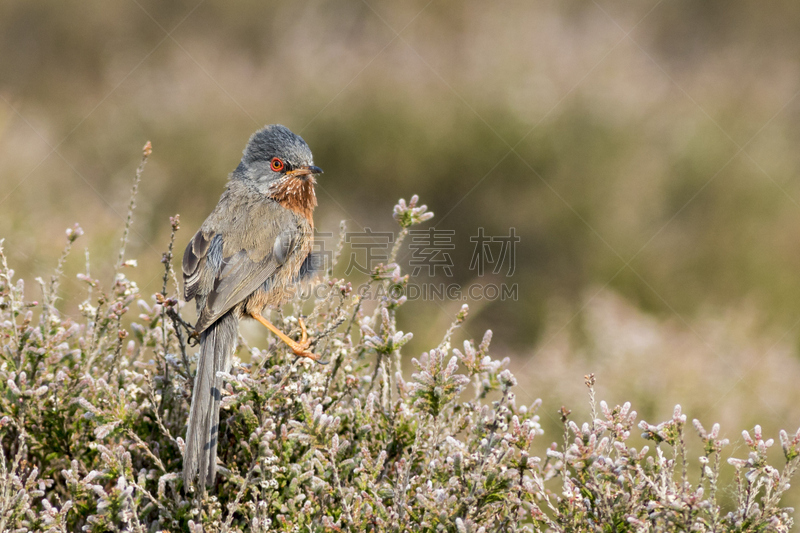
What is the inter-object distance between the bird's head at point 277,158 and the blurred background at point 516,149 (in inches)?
83.7

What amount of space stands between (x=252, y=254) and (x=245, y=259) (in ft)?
0.19

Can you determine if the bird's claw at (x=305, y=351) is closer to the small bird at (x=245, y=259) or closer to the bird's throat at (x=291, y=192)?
the small bird at (x=245, y=259)

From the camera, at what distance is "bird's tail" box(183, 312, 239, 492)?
2398mm

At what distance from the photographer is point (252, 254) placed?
3.51 meters

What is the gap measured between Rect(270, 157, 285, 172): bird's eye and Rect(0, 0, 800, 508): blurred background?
7.36 feet

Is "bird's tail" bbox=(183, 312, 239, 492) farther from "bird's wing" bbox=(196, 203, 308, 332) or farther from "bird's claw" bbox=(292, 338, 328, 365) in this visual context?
"bird's claw" bbox=(292, 338, 328, 365)

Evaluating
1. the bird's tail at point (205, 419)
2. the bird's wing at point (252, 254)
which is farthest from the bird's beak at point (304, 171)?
the bird's tail at point (205, 419)

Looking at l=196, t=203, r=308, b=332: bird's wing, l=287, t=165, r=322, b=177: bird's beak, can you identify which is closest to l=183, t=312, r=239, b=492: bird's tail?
l=196, t=203, r=308, b=332: bird's wing

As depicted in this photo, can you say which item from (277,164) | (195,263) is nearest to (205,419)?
(195,263)

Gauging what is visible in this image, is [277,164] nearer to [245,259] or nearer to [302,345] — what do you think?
[245,259]

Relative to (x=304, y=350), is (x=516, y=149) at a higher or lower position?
higher

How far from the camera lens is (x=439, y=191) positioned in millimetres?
8102

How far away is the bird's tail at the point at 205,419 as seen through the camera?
7.87 ft

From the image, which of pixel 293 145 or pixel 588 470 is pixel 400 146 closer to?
pixel 293 145
